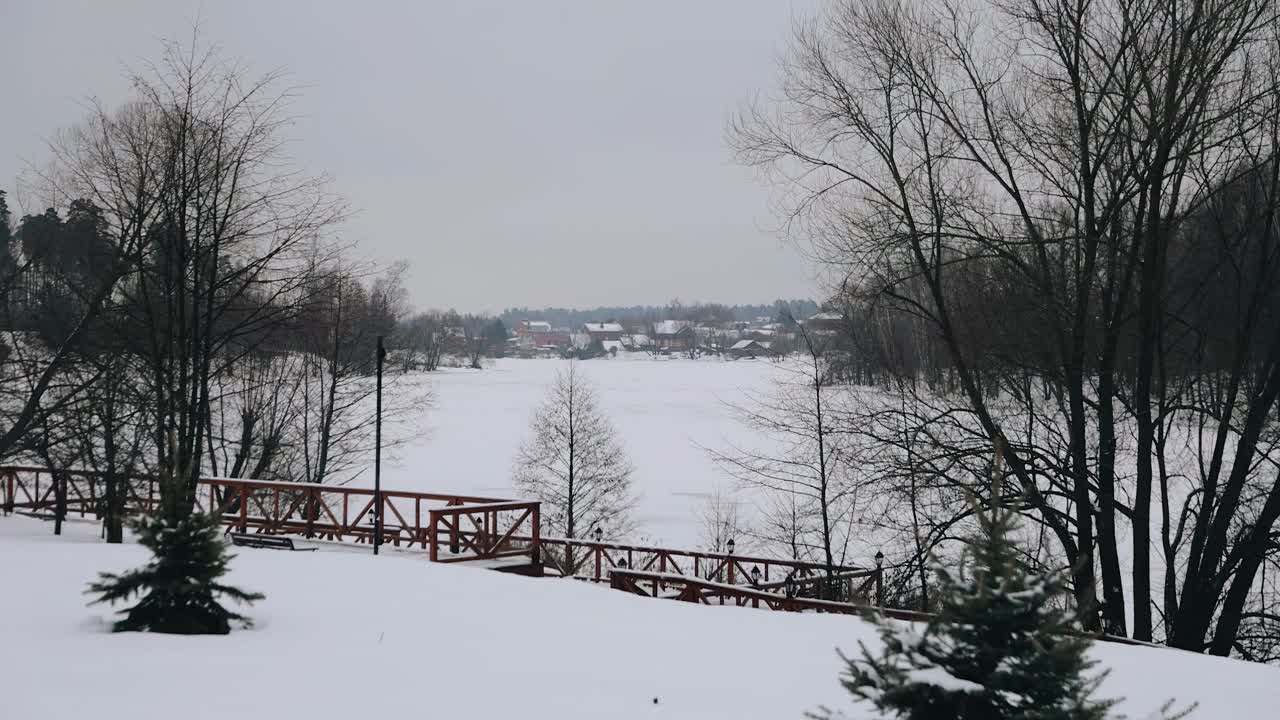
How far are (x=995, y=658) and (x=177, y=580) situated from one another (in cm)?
654

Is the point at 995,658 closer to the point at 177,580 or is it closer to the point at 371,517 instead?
the point at 177,580

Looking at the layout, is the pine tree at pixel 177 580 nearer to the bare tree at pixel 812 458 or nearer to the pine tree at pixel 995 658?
the pine tree at pixel 995 658

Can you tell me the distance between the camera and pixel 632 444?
48.1 metres

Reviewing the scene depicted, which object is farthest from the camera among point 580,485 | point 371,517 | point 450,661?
point 580,485

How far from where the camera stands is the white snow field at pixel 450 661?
6.65 meters

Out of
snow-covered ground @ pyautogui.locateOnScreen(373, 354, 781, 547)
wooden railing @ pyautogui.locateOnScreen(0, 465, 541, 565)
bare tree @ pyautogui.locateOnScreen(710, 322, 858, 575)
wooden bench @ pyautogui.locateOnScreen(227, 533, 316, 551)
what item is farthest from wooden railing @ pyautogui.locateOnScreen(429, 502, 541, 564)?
snow-covered ground @ pyautogui.locateOnScreen(373, 354, 781, 547)

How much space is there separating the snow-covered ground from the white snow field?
21.7ft

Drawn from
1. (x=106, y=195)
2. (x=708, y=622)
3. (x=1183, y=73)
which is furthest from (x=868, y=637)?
(x=106, y=195)

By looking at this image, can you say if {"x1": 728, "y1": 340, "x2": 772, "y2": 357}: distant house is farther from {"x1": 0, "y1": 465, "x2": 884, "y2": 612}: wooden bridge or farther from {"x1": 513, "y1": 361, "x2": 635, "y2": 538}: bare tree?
{"x1": 0, "y1": 465, "x2": 884, "y2": 612}: wooden bridge

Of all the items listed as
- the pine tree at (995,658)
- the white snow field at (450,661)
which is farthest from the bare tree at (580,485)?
the pine tree at (995,658)

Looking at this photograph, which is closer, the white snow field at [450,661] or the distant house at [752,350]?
the white snow field at [450,661]

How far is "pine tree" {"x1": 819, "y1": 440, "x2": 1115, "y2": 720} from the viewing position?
4.23 meters

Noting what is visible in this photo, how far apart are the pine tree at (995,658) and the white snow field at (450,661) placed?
2701 mm

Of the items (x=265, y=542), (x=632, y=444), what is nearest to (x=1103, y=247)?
(x=265, y=542)
